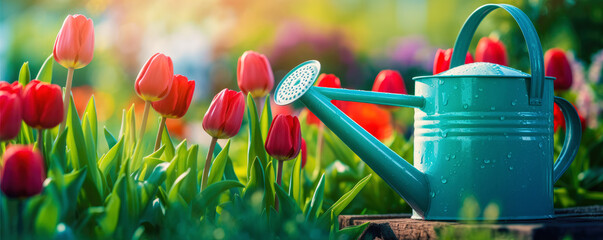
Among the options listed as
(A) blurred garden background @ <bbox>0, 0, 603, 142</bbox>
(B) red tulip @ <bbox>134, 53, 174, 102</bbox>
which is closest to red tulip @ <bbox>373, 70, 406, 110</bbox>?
(B) red tulip @ <bbox>134, 53, 174, 102</bbox>

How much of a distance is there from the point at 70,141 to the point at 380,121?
62.6 inches

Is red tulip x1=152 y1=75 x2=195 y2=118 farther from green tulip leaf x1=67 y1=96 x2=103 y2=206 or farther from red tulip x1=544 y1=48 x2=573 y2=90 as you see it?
red tulip x1=544 y1=48 x2=573 y2=90

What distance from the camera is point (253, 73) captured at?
1.53 meters

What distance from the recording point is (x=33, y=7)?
1006cm

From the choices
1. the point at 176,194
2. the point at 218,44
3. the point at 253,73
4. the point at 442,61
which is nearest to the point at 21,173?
the point at 176,194

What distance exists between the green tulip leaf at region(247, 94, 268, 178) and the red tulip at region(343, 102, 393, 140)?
606 millimetres

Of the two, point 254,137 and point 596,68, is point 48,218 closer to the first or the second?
point 254,137

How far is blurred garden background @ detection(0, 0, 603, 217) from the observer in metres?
3.10

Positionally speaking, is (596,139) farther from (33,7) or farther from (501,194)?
(33,7)

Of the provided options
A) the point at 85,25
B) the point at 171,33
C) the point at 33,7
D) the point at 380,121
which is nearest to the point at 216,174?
the point at 85,25

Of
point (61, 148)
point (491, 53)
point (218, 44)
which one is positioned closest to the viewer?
point (61, 148)

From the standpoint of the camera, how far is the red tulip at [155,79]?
4.18 ft

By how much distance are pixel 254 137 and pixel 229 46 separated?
17.9ft

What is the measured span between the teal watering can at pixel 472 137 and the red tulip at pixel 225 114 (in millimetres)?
101
